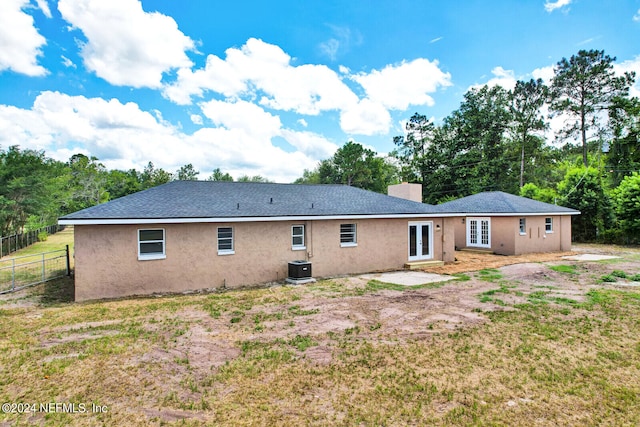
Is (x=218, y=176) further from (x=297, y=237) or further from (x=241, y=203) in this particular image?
(x=297, y=237)

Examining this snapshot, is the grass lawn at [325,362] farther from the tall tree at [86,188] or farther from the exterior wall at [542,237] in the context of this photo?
the tall tree at [86,188]

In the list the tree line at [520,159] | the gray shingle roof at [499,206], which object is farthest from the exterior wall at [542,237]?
the tree line at [520,159]

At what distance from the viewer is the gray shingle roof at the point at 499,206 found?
2097cm

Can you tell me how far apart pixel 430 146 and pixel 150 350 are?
4477 cm

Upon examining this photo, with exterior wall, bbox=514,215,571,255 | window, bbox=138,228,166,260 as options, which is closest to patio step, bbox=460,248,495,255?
exterior wall, bbox=514,215,571,255

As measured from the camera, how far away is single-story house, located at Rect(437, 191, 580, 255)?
68.0 feet

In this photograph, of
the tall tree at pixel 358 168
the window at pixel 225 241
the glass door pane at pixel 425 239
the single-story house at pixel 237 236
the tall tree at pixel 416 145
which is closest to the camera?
the single-story house at pixel 237 236

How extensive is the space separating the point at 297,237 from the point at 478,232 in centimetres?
1412

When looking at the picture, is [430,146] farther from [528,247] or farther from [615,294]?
[615,294]

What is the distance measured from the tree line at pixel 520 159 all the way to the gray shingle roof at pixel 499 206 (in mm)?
5863

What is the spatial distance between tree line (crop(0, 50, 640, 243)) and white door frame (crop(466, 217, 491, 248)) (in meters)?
9.28

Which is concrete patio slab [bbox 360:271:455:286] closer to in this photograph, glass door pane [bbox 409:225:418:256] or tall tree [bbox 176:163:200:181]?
glass door pane [bbox 409:225:418:256]

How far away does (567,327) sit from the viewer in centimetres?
761

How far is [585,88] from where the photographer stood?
3438 cm
